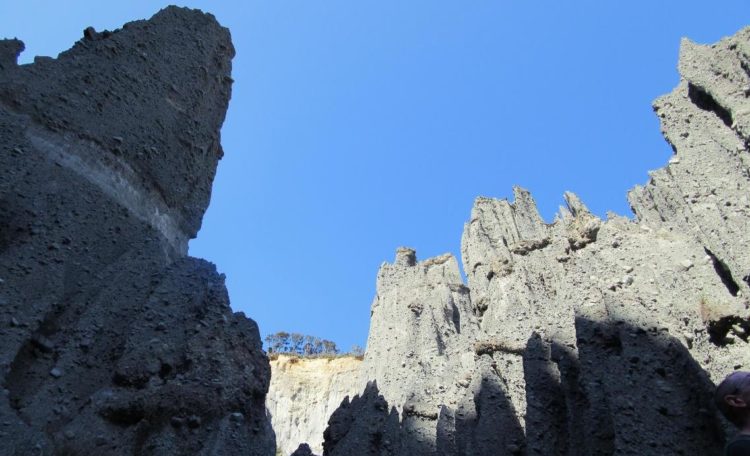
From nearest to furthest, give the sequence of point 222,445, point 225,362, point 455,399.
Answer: point 222,445 < point 225,362 < point 455,399

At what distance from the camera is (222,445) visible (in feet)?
15.5

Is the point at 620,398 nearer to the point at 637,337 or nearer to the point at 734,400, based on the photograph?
the point at 637,337

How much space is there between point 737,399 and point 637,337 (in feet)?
12.5

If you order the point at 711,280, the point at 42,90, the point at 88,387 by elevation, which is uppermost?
the point at 42,90

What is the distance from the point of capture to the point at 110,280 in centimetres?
574

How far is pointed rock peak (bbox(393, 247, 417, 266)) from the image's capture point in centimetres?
4084

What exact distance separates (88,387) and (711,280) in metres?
7.20

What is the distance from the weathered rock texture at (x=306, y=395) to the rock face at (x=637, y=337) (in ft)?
97.8

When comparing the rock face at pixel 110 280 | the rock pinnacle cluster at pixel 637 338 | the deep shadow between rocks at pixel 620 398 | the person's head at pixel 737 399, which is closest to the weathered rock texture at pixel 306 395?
the rock pinnacle cluster at pixel 637 338

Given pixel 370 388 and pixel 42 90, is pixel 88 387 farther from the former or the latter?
pixel 370 388

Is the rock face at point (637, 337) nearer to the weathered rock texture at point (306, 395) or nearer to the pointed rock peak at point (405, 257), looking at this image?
the pointed rock peak at point (405, 257)

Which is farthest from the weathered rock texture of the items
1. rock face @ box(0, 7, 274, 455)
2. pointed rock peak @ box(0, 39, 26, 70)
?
pointed rock peak @ box(0, 39, 26, 70)

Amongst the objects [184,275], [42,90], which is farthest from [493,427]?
[42,90]

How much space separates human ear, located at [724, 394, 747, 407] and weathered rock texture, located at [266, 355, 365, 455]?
128 feet
